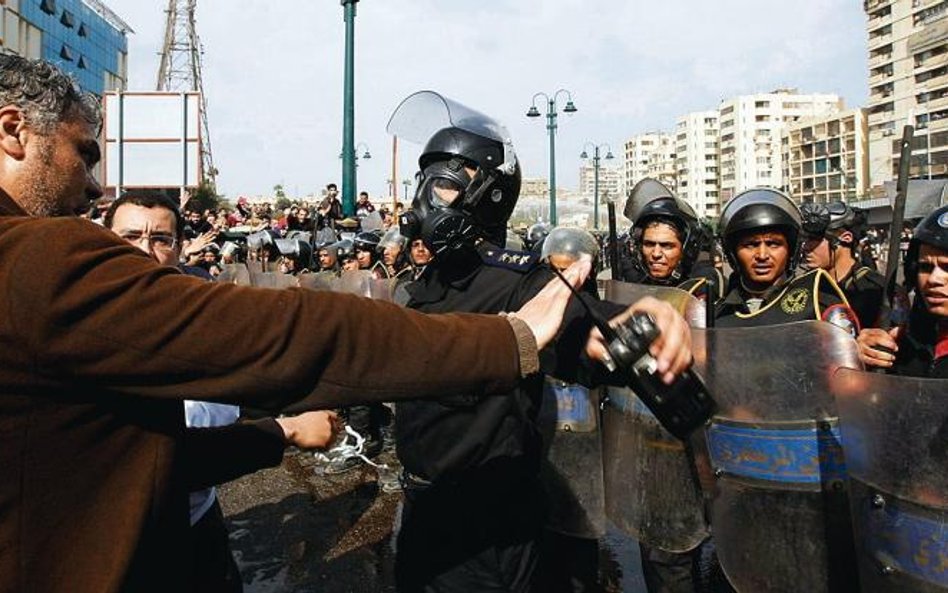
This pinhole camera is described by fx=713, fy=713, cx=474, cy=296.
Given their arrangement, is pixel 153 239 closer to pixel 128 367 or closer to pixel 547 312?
pixel 128 367

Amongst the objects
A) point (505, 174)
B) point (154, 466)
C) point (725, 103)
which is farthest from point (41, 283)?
point (725, 103)

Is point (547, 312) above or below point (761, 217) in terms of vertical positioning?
below

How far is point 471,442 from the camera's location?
7.43 feet

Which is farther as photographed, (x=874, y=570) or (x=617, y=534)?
(x=617, y=534)

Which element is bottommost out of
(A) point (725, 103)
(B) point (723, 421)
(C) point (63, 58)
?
(B) point (723, 421)

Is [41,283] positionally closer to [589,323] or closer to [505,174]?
[589,323]

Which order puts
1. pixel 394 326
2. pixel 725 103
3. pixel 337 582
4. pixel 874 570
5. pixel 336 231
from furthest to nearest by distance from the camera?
1. pixel 725 103
2. pixel 336 231
3. pixel 337 582
4. pixel 874 570
5. pixel 394 326

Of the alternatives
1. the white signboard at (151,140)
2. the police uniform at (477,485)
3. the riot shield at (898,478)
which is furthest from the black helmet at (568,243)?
the white signboard at (151,140)

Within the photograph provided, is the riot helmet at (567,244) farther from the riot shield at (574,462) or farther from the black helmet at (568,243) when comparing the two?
the riot shield at (574,462)

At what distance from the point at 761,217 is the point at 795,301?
504 mm

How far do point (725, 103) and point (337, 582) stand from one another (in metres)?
143

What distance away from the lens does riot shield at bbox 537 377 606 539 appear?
3.41 meters

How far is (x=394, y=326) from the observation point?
1290mm

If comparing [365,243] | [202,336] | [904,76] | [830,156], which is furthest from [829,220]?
[830,156]
